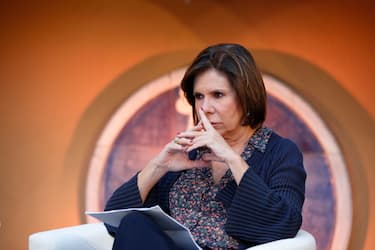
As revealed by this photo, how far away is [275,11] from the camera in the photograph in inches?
134

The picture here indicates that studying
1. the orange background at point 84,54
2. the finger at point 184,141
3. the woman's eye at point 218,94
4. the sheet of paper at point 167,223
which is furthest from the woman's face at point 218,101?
the orange background at point 84,54

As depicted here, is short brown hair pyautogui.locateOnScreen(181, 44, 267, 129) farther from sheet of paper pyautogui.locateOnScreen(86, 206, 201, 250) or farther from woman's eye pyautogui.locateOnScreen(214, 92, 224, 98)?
sheet of paper pyautogui.locateOnScreen(86, 206, 201, 250)

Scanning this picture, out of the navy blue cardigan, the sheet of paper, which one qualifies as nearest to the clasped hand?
the navy blue cardigan

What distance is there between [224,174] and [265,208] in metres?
0.29

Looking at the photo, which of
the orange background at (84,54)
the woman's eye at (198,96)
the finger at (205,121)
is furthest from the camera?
the orange background at (84,54)

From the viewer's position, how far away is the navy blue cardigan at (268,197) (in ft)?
6.90

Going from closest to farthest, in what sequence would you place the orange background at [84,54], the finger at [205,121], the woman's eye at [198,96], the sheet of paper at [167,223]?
the sheet of paper at [167,223] → the finger at [205,121] → the woman's eye at [198,96] → the orange background at [84,54]

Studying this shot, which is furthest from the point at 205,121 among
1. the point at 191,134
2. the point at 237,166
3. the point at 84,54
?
the point at 84,54

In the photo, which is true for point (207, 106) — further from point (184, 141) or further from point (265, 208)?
point (265, 208)

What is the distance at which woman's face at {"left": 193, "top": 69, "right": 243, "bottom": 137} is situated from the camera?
2.25 metres

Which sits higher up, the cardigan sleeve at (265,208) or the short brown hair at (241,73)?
the short brown hair at (241,73)

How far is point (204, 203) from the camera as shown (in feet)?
7.61

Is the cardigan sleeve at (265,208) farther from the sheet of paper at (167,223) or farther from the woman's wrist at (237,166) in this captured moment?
the sheet of paper at (167,223)

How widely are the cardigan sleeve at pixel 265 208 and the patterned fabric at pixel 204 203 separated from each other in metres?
0.07
